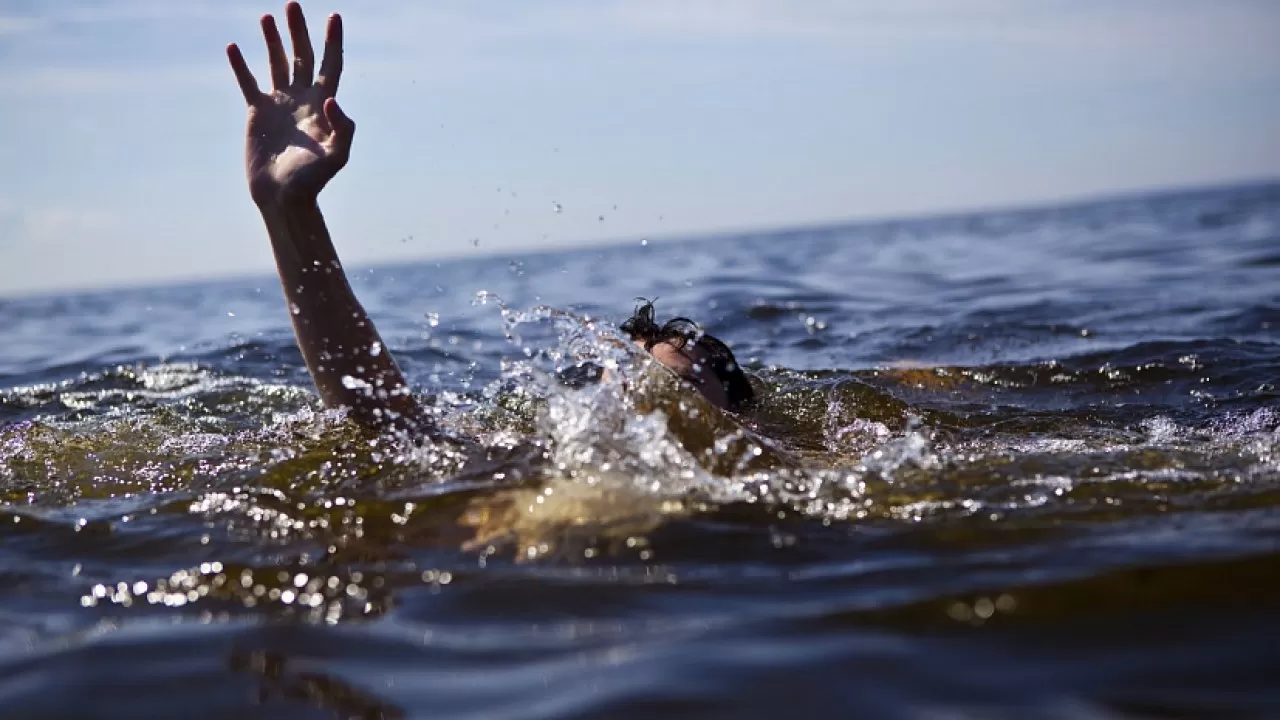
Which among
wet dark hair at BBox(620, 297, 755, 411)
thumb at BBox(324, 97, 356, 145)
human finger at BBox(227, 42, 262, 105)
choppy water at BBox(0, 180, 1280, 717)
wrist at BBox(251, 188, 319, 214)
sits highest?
human finger at BBox(227, 42, 262, 105)

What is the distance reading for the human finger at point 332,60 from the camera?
4082mm

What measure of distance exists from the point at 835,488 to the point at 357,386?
1.60 m

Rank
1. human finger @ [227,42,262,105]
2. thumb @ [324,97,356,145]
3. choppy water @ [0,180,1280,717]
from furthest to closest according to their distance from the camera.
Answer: human finger @ [227,42,262,105], thumb @ [324,97,356,145], choppy water @ [0,180,1280,717]

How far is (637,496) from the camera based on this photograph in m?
3.33

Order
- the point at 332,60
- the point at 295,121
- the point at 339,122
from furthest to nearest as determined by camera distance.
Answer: the point at 332,60 < the point at 295,121 < the point at 339,122

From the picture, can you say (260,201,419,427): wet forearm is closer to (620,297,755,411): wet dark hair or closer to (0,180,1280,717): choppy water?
(0,180,1280,717): choppy water

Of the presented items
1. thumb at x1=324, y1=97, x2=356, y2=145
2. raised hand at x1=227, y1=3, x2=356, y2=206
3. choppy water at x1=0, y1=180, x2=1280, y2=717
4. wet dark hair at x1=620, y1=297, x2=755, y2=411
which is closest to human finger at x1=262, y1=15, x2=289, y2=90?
raised hand at x1=227, y1=3, x2=356, y2=206

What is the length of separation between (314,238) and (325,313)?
246 mm

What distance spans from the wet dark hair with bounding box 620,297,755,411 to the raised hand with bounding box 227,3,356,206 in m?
1.53

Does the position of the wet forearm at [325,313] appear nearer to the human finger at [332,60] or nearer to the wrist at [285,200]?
the wrist at [285,200]

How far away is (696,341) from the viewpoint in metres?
4.97

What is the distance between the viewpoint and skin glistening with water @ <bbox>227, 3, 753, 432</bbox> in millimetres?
3814

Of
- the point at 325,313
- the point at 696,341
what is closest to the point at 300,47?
the point at 325,313

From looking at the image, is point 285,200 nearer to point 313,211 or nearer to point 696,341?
point 313,211
